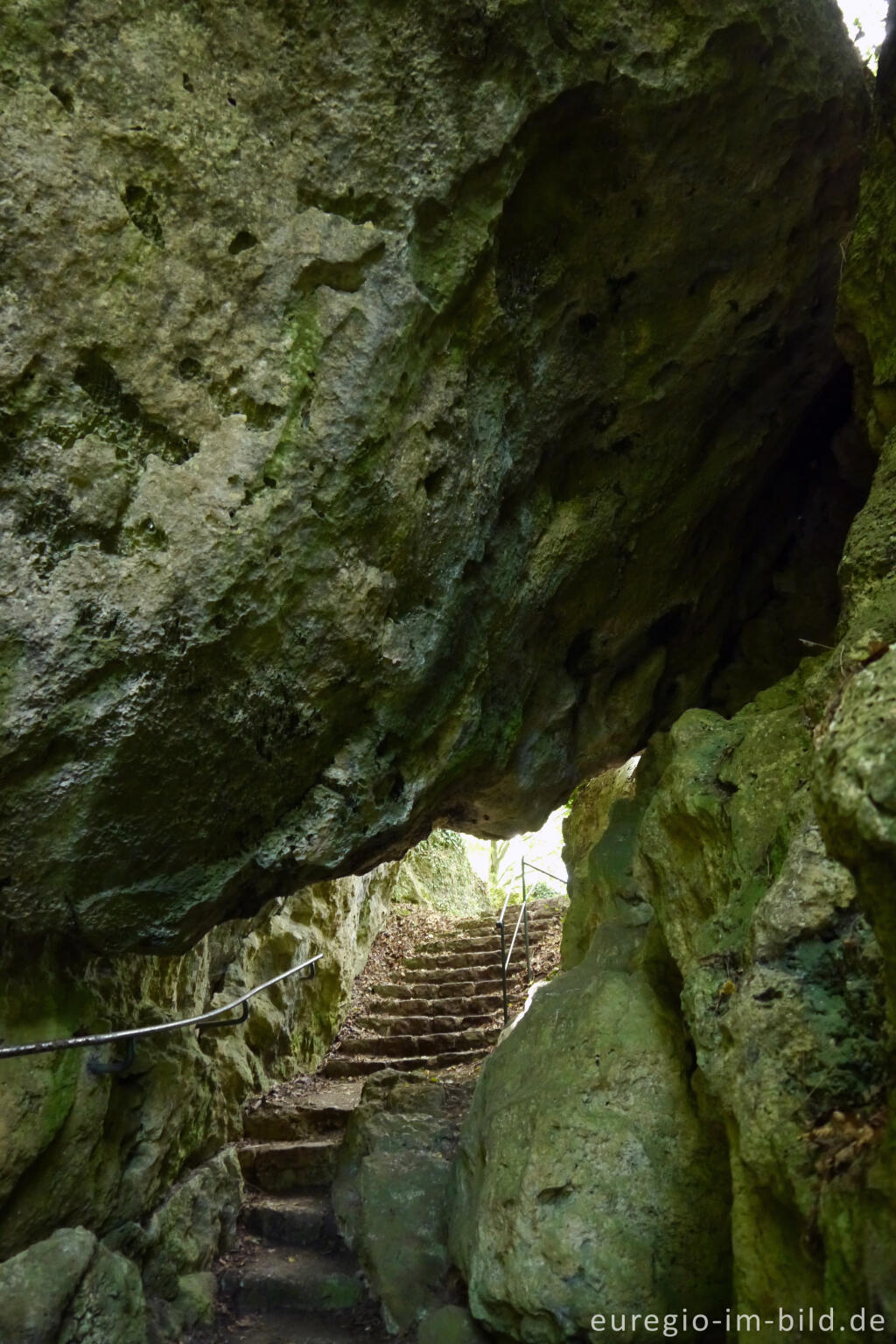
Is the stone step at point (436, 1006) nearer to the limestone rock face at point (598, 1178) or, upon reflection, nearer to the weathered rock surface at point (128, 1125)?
the weathered rock surface at point (128, 1125)

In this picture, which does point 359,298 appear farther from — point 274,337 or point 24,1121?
point 24,1121

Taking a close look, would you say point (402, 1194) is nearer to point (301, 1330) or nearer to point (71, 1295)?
point (301, 1330)

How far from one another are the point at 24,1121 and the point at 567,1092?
9.14ft

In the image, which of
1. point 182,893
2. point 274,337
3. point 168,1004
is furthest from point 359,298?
point 168,1004

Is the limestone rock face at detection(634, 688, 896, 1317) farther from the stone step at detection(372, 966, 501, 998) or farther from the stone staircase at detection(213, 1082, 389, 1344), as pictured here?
the stone step at detection(372, 966, 501, 998)

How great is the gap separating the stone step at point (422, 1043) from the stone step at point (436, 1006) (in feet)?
1.51

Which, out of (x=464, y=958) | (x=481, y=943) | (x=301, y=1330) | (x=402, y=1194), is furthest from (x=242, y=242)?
(x=481, y=943)

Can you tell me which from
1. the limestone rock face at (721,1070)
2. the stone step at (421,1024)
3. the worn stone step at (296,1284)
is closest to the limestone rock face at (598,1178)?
the limestone rock face at (721,1070)

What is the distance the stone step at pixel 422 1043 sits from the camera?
27.9 ft

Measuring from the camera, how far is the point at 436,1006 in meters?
9.50

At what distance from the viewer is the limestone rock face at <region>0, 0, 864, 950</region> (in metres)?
3.85

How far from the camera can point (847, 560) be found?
4.15 metres

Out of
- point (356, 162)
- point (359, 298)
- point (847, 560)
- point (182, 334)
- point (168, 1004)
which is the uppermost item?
point (356, 162)

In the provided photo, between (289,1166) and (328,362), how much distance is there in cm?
629
